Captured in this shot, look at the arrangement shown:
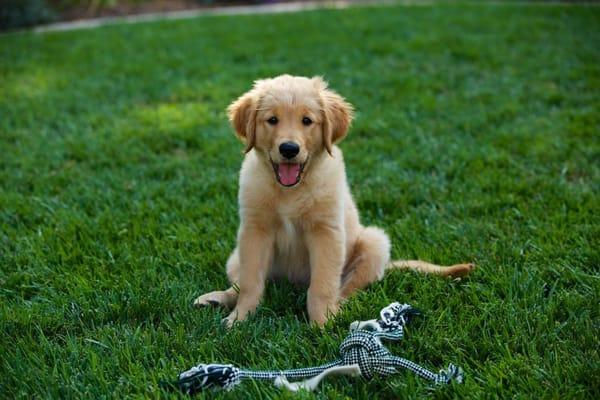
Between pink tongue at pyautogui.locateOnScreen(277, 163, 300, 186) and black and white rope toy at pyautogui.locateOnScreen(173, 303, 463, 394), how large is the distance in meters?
0.68

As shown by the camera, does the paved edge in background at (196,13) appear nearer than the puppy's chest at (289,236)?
No

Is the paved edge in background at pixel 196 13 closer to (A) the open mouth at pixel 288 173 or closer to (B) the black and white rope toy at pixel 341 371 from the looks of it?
(A) the open mouth at pixel 288 173

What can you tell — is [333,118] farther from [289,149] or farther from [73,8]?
[73,8]

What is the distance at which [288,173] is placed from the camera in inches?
102

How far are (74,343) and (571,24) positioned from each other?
702 cm

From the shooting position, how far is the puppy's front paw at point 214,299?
8.64ft

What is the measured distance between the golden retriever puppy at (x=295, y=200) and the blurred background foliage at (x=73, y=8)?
732 centimetres

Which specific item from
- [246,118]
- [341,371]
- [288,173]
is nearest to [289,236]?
[288,173]

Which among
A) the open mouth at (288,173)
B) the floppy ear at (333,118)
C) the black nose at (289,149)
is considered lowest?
the open mouth at (288,173)

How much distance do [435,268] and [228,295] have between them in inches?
34.8

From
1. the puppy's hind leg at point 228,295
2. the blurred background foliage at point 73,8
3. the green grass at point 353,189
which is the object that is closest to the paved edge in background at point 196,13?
the blurred background foliage at point 73,8

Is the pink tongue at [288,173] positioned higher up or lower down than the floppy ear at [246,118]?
lower down

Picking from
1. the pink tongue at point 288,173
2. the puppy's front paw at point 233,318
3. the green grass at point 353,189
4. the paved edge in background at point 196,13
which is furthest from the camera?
the paved edge in background at point 196,13

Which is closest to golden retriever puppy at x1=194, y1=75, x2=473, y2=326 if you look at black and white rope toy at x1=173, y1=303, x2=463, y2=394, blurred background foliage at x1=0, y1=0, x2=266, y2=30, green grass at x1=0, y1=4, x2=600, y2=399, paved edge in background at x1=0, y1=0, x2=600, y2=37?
green grass at x1=0, y1=4, x2=600, y2=399
